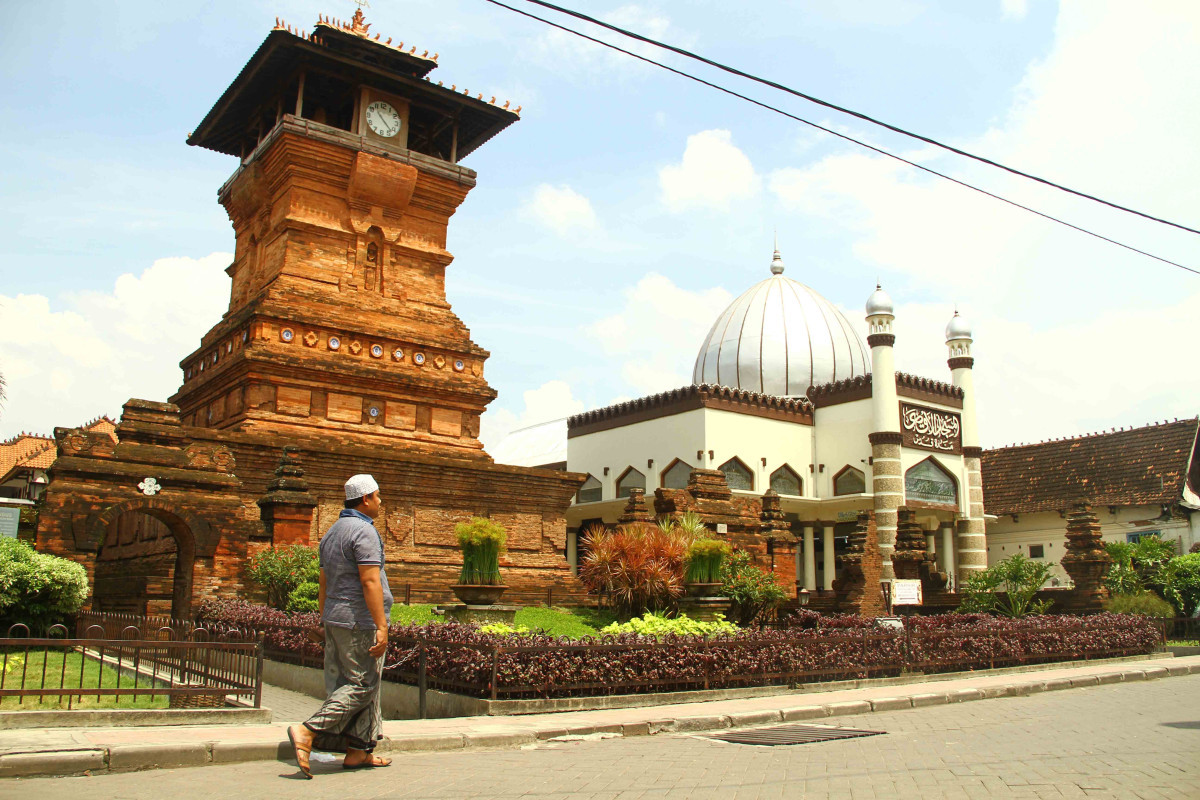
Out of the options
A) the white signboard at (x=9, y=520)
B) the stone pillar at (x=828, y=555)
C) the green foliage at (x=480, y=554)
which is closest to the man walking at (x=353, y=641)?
the green foliage at (x=480, y=554)

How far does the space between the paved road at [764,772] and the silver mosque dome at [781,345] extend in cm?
2804

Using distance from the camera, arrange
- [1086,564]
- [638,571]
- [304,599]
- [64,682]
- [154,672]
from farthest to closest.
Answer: [1086,564] → [638,571] → [304,599] → [64,682] → [154,672]

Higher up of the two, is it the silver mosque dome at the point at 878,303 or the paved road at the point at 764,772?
the silver mosque dome at the point at 878,303

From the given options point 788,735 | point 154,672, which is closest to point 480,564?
point 154,672

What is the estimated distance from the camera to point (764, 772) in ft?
21.6

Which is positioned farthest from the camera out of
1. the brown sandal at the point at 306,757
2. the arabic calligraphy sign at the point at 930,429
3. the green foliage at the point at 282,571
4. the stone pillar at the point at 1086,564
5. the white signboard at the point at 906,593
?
the arabic calligraphy sign at the point at 930,429

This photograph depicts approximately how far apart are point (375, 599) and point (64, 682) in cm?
538

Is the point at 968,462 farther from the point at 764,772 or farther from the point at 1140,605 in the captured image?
the point at 764,772

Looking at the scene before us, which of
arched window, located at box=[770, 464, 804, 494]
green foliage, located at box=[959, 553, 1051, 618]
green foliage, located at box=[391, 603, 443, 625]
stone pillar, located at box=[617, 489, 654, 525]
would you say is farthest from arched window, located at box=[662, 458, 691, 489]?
green foliage, located at box=[391, 603, 443, 625]

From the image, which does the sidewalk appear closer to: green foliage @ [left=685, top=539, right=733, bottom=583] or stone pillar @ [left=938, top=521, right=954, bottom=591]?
green foliage @ [left=685, top=539, right=733, bottom=583]

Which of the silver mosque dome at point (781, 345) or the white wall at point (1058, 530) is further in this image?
the silver mosque dome at point (781, 345)

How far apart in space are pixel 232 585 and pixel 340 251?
11.8 metres

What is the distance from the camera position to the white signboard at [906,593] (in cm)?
1989

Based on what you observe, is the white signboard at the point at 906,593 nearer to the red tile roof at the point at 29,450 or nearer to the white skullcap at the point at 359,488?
the white skullcap at the point at 359,488
